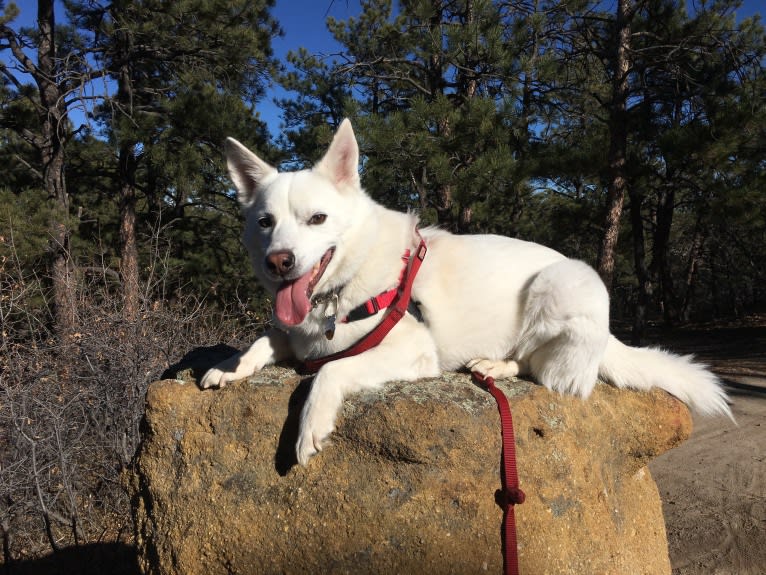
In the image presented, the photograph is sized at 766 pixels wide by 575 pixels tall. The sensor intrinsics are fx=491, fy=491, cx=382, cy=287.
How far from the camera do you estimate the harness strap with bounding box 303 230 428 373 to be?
2.61 metres

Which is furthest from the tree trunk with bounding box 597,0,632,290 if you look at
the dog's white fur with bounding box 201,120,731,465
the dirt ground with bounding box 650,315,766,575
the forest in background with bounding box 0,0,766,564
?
the dog's white fur with bounding box 201,120,731,465

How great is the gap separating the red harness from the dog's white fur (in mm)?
49

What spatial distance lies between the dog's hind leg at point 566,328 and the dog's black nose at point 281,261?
1.39 metres

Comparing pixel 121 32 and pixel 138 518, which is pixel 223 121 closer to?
pixel 121 32

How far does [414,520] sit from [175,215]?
12.1m

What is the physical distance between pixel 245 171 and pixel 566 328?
2.07 metres

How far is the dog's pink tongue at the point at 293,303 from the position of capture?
2.49 meters

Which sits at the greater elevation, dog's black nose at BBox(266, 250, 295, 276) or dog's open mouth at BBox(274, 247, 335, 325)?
dog's black nose at BBox(266, 250, 295, 276)

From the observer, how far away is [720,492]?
5422 mm

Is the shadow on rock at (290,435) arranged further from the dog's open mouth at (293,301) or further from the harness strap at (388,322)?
the dog's open mouth at (293,301)

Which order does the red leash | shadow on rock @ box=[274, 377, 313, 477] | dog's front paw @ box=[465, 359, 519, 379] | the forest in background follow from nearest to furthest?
the red leash
shadow on rock @ box=[274, 377, 313, 477]
dog's front paw @ box=[465, 359, 519, 379]
the forest in background

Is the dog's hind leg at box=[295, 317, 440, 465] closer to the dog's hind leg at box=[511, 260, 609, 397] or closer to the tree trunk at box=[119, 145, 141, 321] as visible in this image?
the dog's hind leg at box=[511, 260, 609, 397]

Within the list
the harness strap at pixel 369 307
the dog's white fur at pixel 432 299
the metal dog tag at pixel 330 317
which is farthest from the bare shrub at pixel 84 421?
the harness strap at pixel 369 307

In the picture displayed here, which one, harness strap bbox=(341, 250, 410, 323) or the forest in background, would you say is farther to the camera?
the forest in background
